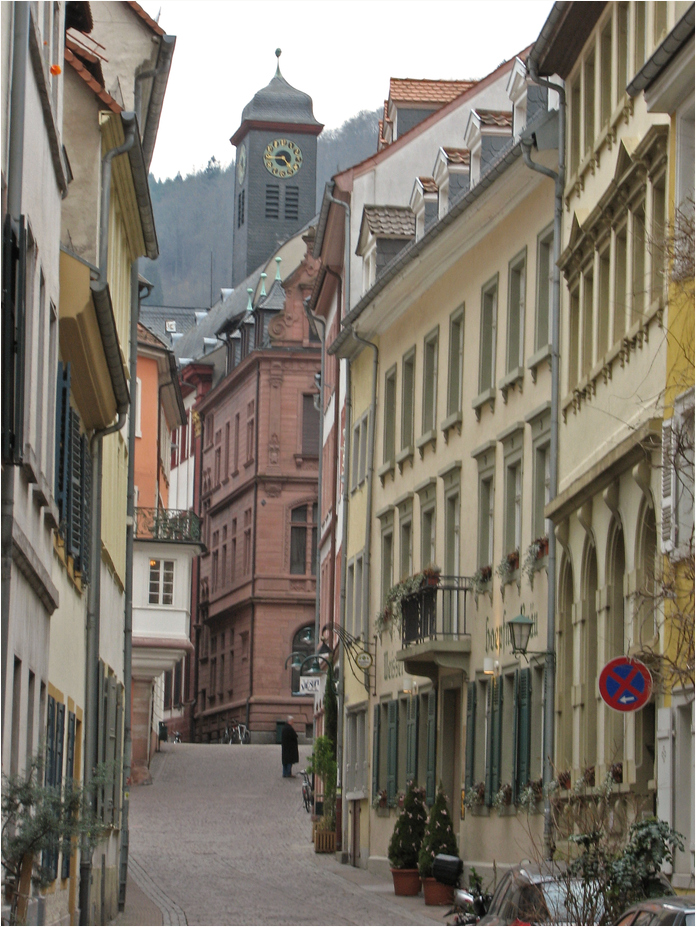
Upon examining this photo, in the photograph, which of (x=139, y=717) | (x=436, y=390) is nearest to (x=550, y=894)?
(x=436, y=390)

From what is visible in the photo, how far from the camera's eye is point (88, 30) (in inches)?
788

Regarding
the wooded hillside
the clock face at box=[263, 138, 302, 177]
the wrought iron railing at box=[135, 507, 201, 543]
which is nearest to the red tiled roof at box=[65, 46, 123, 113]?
the wrought iron railing at box=[135, 507, 201, 543]

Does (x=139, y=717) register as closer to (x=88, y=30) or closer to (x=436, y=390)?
(x=436, y=390)

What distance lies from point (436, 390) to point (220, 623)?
4185cm

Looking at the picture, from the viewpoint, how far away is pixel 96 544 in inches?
869

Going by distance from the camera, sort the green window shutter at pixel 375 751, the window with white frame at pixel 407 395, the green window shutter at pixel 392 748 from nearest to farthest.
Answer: the green window shutter at pixel 392 748 < the window with white frame at pixel 407 395 < the green window shutter at pixel 375 751

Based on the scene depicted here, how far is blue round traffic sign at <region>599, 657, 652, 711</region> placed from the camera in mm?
14484

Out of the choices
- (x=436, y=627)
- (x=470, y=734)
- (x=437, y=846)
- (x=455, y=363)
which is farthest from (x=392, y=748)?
(x=455, y=363)

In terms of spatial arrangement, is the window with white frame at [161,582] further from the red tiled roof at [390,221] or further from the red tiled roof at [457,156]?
the red tiled roof at [457,156]

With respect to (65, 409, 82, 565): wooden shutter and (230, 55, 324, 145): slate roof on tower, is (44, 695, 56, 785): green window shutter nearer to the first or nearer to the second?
(65, 409, 82, 565): wooden shutter

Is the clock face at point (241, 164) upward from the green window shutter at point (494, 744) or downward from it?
upward

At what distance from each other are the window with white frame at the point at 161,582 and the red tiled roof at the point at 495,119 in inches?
878

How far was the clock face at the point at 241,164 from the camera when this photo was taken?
9244cm

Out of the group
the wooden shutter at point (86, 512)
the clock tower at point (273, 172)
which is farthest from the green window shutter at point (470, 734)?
the clock tower at point (273, 172)
